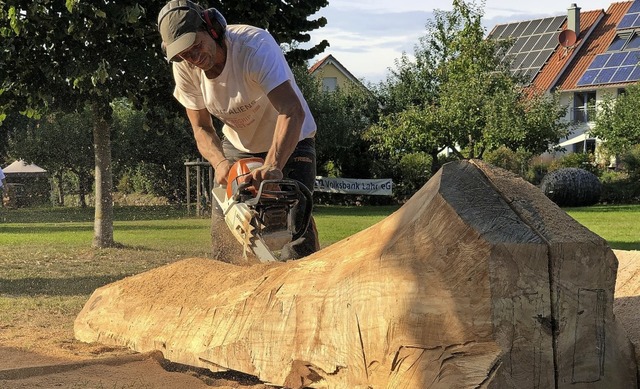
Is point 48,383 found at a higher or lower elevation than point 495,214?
lower

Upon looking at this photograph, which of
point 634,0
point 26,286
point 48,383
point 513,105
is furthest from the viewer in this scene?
point 634,0

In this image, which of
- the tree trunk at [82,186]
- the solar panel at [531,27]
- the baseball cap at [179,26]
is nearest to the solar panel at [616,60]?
the solar panel at [531,27]

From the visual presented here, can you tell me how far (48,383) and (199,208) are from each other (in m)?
17.1

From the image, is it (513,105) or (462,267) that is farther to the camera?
(513,105)

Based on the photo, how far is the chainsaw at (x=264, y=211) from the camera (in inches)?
147

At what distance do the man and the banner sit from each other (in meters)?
22.6

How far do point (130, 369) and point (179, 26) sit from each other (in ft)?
5.36

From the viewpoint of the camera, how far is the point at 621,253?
3873 millimetres

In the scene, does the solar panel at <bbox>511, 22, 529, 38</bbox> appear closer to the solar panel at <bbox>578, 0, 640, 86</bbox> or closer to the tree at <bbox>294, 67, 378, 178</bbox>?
the solar panel at <bbox>578, 0, 640, 86</bbox>

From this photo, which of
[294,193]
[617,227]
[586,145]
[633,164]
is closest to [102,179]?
[294,193]

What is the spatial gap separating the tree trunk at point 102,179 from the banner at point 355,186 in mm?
16189

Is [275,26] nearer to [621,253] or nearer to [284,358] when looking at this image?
[621,253]

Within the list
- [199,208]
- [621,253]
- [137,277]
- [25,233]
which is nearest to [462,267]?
[621,253]

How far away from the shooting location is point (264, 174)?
3658 millimetres
